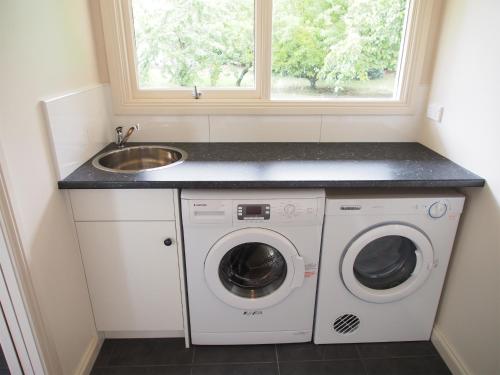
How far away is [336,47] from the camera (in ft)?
6.40

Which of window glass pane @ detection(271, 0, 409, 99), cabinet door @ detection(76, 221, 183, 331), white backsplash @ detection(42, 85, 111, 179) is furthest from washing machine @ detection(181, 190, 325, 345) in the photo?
window glass pane @ detection(271, 0, 409, 99)

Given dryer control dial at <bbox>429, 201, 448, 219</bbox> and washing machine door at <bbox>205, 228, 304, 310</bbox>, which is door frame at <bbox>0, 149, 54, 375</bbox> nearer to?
washing machine door at <bbox>205, 228, 304, 310</bbox>

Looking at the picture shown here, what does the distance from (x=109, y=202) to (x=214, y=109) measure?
83cm

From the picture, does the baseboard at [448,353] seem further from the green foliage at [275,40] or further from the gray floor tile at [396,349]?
the green foliage at [275,40]

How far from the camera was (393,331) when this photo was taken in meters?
1.80

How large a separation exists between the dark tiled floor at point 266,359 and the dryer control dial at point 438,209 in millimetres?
765

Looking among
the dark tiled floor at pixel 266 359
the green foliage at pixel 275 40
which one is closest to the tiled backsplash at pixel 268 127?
the green foliage at pixel 275 40

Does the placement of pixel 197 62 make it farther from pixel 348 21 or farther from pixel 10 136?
pixel 10 136

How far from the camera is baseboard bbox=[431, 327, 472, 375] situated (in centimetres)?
161

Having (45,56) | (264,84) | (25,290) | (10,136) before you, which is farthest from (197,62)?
(25,290)

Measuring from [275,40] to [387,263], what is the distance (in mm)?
1355

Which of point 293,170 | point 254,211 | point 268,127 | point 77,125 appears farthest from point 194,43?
point 254,211

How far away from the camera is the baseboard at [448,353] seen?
1.61 m

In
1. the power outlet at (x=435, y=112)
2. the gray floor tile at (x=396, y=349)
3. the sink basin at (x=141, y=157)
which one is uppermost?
the power outlet at (x=435, y=112)
